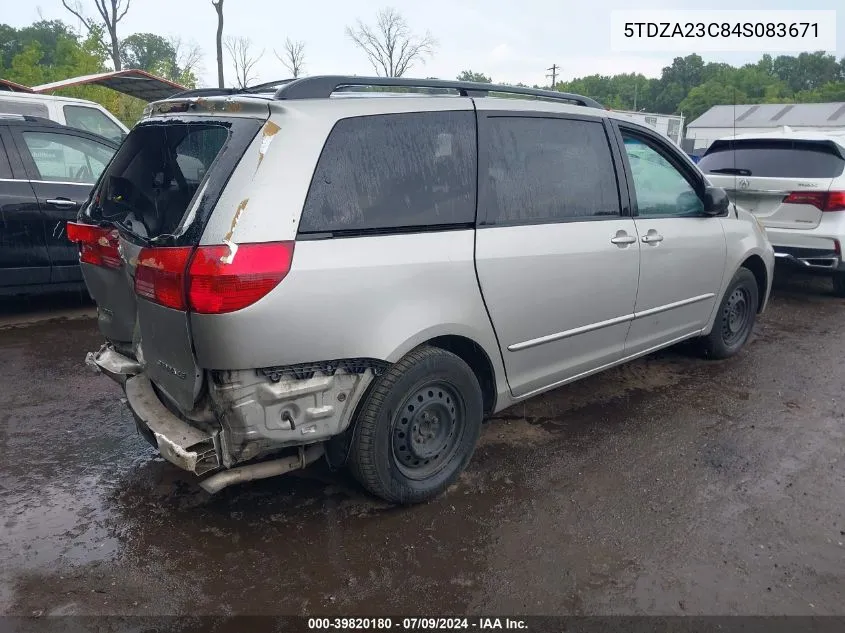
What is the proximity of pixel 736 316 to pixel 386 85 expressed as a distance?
139 inches

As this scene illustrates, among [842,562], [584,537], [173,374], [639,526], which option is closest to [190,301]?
[173,374]


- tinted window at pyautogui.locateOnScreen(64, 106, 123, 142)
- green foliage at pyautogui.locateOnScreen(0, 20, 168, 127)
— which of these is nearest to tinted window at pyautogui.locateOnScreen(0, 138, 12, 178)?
tinted window at pyautogui.locateOnScreen(64, 106, 123, 142)

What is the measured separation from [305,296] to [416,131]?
37.8 inches

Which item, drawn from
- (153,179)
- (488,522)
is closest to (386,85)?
(153,179)

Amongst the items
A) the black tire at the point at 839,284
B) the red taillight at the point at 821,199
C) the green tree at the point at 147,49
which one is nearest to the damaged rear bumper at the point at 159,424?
the red taillight at the point at 821,199

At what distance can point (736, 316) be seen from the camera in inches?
192

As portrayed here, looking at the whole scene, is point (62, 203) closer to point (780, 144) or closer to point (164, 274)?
point (164, 274)

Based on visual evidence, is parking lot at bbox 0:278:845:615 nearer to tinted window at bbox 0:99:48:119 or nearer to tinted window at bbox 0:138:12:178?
A: tinted window at bbox 0:138:12:178

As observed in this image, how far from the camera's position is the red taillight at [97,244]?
2.82 metres

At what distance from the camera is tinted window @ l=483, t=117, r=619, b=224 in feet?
9.96

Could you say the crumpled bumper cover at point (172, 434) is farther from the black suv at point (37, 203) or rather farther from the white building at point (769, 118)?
the white building at point (769, 118)

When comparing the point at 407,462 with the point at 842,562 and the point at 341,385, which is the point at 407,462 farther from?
the point at 842,562

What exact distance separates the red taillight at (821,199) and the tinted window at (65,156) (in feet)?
21.6

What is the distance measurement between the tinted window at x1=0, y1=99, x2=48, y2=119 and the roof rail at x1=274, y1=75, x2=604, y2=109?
6.82 m
